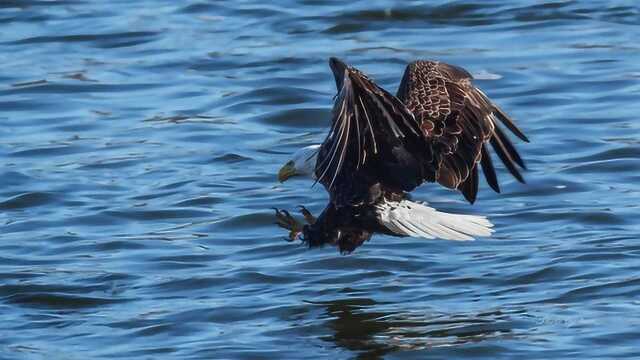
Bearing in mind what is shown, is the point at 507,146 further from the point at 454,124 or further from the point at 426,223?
the point at 426,223

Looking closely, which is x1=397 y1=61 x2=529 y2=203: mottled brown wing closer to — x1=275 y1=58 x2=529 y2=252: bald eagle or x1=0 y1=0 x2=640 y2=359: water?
x1=275 y1=58 x2=529 y2=252: bald eagle

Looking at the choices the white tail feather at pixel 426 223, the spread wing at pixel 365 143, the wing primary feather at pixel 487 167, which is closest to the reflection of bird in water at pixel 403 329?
the white tail feather at pixel 426 223

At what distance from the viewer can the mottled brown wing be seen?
315 inches

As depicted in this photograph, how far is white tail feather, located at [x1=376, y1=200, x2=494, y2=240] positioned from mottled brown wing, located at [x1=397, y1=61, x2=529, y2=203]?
0.16 metres

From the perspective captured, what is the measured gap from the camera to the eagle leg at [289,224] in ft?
28.6

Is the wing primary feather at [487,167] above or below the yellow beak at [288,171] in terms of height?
above

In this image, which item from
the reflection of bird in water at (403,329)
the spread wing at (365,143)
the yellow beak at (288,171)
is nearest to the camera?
the spread wing at (365,143)

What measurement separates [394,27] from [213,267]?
601 cm

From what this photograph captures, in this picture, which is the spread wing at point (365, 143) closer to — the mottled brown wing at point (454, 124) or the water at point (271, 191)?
the mottled brown wing at point (454, 124)

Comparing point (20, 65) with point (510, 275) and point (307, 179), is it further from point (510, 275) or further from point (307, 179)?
point (510, 275)

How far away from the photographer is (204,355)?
734 cm

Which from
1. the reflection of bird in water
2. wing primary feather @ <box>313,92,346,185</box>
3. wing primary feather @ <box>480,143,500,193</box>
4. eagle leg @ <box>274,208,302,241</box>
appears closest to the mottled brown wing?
wing primary feather @ <box>480,143,500,193</box>

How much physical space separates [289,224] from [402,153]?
1.18 m

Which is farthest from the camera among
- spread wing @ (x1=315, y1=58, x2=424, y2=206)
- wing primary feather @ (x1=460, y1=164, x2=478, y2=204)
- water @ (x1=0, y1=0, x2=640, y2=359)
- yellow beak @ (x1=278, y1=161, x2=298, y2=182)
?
yellow beak @ (x1=278, y1=161, x2=298, y2=182)
